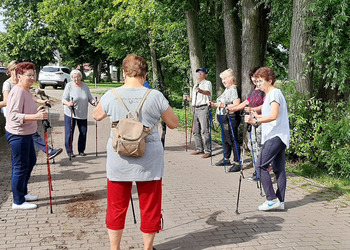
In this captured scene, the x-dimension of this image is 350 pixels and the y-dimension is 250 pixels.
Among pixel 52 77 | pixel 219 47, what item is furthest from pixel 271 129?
pixel 52 77

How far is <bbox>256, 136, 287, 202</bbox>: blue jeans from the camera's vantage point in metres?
5.46

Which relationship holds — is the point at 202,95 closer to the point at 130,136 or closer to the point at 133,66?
the point at 133,66

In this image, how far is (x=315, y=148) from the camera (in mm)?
8359

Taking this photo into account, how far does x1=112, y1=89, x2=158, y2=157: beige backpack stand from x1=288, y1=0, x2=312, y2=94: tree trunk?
5738 mm

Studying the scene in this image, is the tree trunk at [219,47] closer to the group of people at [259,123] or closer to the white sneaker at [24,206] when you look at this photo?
the group of people at [259,123]

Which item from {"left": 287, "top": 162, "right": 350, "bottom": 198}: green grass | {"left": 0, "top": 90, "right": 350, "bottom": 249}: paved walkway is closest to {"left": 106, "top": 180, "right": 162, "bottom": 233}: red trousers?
{"left": 0, "top": 90, "right": 350, "bottom": 249}: paved walkway

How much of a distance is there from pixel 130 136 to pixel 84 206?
2779mm

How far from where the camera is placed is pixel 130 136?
3510mm

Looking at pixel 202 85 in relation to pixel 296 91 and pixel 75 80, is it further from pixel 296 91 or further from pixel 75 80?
pixel 75 80

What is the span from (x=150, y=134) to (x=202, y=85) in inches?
210

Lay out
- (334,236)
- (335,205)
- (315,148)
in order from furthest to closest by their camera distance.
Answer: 1. (315,148)
2. (335,205)
3. (334,236)

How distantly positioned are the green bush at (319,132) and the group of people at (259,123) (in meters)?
1.23

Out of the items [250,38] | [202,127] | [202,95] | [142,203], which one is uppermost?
[250,38]

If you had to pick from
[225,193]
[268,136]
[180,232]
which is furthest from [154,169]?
[225,193]
